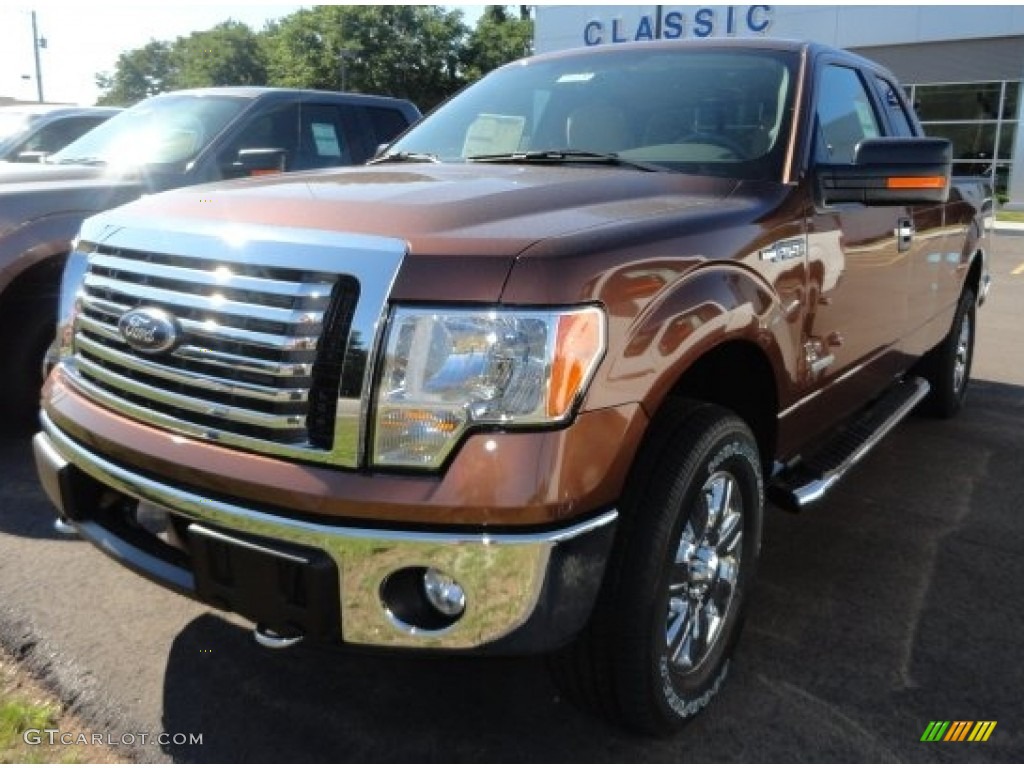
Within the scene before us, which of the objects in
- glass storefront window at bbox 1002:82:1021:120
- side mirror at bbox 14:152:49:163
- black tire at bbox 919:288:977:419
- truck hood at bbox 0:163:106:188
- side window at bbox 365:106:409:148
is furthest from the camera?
glass storefront window at bbox 1002:82:1021:120

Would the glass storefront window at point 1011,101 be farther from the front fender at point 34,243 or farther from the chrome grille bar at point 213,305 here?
the chrome grille bar at point 213,305

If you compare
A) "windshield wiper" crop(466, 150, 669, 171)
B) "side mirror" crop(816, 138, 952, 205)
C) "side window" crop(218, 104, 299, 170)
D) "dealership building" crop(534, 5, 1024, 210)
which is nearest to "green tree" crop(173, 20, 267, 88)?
"dealership building" crop(534, 5, 1024, 210)

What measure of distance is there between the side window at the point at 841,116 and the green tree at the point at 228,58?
60.1m

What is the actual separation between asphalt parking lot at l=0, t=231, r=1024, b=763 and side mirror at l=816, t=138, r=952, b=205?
136cm

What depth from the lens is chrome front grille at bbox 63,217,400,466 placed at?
75.1 inches

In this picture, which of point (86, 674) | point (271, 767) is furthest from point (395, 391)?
point (86, 674)

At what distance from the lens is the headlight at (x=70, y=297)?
2.58 metres

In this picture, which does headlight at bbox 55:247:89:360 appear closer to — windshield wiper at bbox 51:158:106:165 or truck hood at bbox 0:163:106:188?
truck hood at bbox 0:163:106:188

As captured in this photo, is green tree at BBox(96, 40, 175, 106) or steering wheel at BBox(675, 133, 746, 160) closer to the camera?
steering wheel at BBox(675, 133, 746, 160)

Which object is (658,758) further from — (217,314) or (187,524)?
(217,314)

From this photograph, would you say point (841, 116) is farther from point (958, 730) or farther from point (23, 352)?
point (23, 352)

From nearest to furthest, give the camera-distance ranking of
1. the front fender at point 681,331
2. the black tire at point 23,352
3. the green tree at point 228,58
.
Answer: the front fender at point 681,331 < the black tire at point 23,352 < the green tree at point 228,58

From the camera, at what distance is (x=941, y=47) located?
67.2 ft

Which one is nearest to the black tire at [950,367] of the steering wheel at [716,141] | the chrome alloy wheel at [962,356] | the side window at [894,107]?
the chrome alloy wheel at [962,356]
